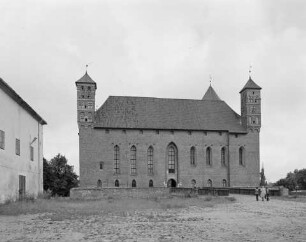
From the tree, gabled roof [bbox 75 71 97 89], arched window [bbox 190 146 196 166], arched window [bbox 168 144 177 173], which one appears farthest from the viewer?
the tree

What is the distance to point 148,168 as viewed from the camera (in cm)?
5947

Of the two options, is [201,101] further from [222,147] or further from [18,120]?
[18,120]

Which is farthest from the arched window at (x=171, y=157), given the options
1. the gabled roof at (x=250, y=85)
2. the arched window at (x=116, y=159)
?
the gabled roof at (x=250, y=85)

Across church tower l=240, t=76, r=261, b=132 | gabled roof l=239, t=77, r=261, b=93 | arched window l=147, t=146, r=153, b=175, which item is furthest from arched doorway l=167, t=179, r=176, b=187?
gabled roof l=239, t=77, r=261, b=93

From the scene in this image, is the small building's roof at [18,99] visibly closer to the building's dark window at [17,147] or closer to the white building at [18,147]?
the white building at [18,147]

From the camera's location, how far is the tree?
66750mm

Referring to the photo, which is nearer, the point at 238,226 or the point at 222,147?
Answer: the point at 238,226

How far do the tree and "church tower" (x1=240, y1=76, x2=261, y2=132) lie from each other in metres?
28.3

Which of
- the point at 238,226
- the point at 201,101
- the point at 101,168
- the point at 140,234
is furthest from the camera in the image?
the point at 201,101

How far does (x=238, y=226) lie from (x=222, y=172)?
48.4 m

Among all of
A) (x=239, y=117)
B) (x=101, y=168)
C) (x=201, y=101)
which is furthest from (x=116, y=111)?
(x=239, y=117)

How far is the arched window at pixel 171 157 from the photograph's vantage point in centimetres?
6047

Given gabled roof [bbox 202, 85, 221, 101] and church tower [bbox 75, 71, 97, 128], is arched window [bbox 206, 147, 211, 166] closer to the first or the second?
gabled roof [bbox 202, 85, 221, 101]

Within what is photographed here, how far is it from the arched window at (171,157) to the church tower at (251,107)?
11.0 meters
